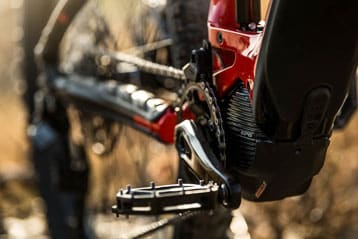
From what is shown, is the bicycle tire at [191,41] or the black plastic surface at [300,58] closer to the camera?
the black plastic surface at [300,58]

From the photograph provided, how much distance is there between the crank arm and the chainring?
2cm

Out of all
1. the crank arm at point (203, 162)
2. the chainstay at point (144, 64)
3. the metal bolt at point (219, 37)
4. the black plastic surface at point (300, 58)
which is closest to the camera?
the black plastic surface at point (300, 58)

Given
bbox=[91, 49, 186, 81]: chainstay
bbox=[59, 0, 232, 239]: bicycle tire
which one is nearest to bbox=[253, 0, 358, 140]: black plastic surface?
bbox=[91, 49, 186, 81]: chainstay

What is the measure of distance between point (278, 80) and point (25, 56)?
1344 mm

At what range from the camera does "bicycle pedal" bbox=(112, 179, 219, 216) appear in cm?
111

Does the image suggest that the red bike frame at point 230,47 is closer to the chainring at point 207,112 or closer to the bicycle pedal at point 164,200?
the chainring at point 207,112

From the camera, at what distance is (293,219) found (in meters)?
2.28

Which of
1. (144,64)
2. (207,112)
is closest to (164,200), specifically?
(207,112)

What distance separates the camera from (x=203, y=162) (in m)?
1.20

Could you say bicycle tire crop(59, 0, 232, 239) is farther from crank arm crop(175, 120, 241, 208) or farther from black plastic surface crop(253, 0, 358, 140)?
black plastic surface crop(253, 0, 358, 140)

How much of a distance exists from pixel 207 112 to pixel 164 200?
219 mm

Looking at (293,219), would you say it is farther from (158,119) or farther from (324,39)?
(324,39)

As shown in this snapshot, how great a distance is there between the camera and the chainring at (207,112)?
4.01 feet

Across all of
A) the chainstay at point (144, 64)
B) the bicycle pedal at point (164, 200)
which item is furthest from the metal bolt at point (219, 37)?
the bicycle pedal at point (164, 200)
